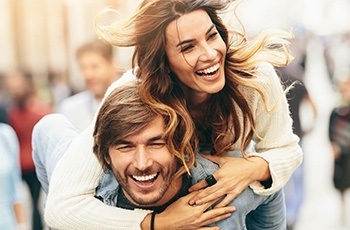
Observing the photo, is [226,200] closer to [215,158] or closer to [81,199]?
[215,158]

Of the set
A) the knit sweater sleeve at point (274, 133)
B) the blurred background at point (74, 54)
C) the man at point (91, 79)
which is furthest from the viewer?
the blurred background at point (74, 54)

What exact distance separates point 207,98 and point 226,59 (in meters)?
0.18

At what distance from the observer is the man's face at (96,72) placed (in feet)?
15.9

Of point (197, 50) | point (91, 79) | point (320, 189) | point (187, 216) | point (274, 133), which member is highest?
point (197, 50)

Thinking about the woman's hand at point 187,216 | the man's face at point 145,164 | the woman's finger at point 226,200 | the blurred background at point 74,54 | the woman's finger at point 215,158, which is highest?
the man's face at point 145,164

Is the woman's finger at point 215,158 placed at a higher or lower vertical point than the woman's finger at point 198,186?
higher

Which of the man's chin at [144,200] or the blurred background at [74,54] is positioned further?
the blurred background at [74,54]

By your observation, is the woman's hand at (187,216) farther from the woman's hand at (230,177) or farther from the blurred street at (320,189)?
the blurred street at (320,189)

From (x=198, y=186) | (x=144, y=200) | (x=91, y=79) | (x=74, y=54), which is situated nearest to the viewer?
(x=144, y=200)

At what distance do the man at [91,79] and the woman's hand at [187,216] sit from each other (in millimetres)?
1982

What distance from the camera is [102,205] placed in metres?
2.76

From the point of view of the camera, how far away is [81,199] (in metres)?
2.73

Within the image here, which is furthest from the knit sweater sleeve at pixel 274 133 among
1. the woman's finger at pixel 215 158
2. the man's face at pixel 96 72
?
the man's face at pixel 96 72

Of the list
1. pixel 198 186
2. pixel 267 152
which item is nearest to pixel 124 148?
pixel 198 186
